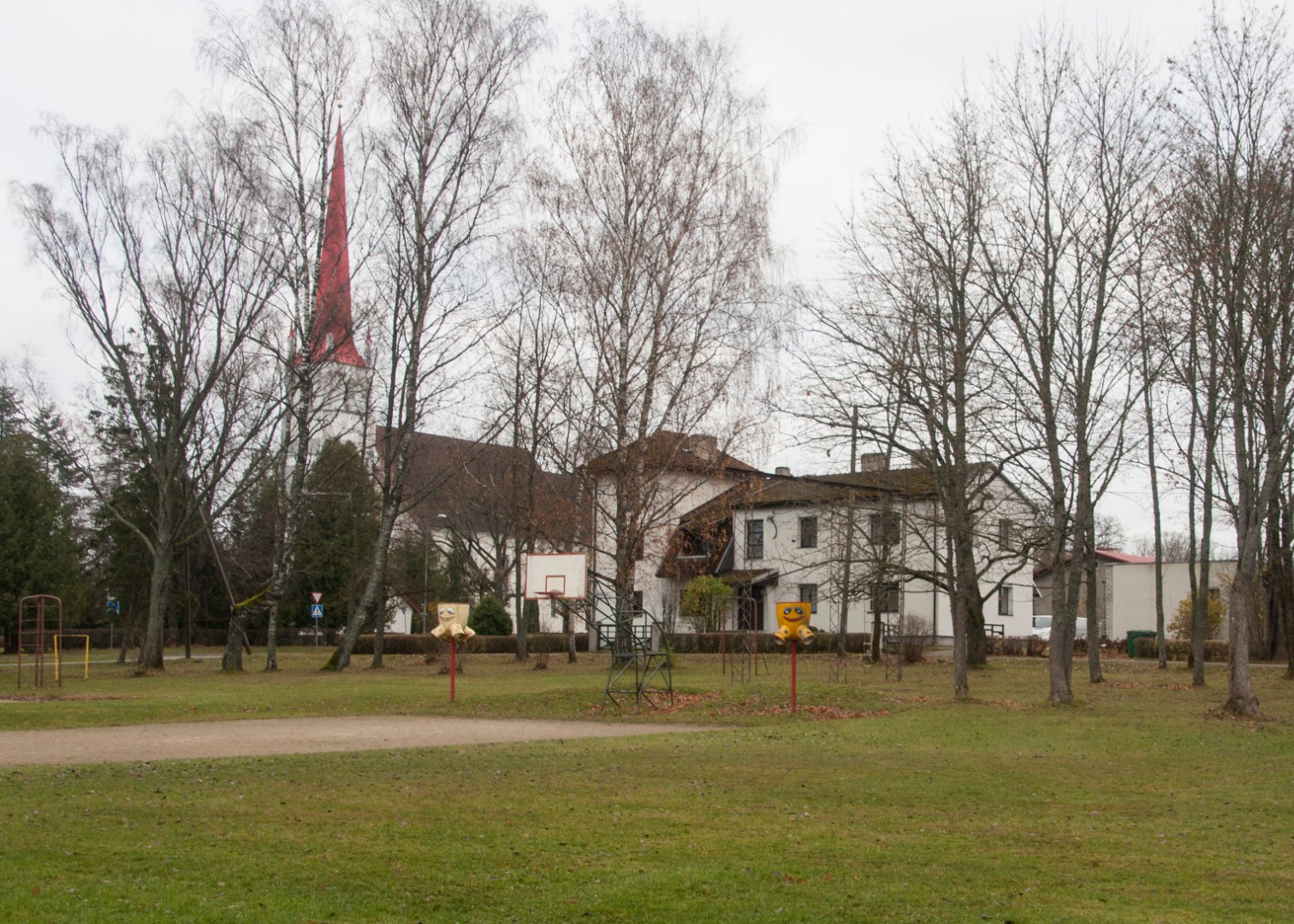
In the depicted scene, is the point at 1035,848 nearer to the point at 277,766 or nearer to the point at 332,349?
the point at 277,766

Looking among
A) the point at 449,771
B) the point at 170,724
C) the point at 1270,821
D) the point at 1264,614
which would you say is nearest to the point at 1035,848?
the point at 1270,821

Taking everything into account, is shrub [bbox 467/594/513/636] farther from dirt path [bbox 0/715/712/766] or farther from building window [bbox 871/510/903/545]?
dirt path [bbox 0/715/712/766]

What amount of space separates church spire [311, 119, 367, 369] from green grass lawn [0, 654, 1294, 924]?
2011 centimetres

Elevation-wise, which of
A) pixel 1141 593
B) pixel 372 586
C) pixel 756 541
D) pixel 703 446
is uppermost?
pixel 703 446

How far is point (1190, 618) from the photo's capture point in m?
43.1

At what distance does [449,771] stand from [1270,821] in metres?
7.18

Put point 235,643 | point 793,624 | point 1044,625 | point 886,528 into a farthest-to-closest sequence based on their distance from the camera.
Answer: point 1044,625
point 235,643
point 886,528
point 793,624

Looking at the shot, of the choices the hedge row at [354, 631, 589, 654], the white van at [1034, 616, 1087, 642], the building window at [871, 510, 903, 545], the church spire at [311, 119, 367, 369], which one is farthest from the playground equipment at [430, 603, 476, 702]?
the white van at [1034, 616, 1087, 642]

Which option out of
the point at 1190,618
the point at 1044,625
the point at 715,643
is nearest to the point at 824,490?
the point at 715,643

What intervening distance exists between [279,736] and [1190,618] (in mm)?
36499

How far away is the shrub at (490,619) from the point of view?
52.1 meters

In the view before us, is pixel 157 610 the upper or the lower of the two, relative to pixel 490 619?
upper

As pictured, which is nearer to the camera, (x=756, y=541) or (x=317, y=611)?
(x=317, y=611)

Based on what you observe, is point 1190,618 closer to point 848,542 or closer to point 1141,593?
point 1141,593
